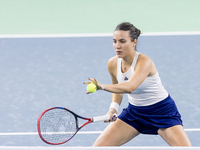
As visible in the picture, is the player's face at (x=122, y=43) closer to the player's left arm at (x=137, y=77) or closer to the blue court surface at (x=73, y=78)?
the player's left arm at (x=137, y=77)

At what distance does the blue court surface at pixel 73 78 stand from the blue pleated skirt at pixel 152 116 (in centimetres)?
Answer: 96

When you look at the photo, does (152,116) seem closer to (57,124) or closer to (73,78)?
(57,124)

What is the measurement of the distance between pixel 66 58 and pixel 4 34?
209 centimetres

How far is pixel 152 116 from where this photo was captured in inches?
150

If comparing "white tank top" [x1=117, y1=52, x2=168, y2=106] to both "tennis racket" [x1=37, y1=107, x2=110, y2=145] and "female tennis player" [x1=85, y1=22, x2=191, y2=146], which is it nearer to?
"female tennis player" [x1=85, y1=22, x2=191, y2=146]

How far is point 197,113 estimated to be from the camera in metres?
5.44

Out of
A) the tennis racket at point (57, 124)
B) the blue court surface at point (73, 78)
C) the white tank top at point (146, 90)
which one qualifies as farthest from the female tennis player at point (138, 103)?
the blue court surface at point (73, 78)

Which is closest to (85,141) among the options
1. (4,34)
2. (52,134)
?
(52,134)

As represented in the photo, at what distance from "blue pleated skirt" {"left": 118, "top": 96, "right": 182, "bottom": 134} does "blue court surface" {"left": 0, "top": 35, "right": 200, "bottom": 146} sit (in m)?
0.96

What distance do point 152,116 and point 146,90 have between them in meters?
0.28

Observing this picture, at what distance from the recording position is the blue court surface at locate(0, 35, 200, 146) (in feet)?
16.7

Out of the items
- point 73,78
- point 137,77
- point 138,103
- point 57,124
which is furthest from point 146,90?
point 73,78

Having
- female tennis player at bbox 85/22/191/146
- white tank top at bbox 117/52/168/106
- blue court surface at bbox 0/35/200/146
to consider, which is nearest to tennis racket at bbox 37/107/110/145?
female tennis player at bbox 85/22/191/146

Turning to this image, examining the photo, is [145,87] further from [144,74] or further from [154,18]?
[154,18]
